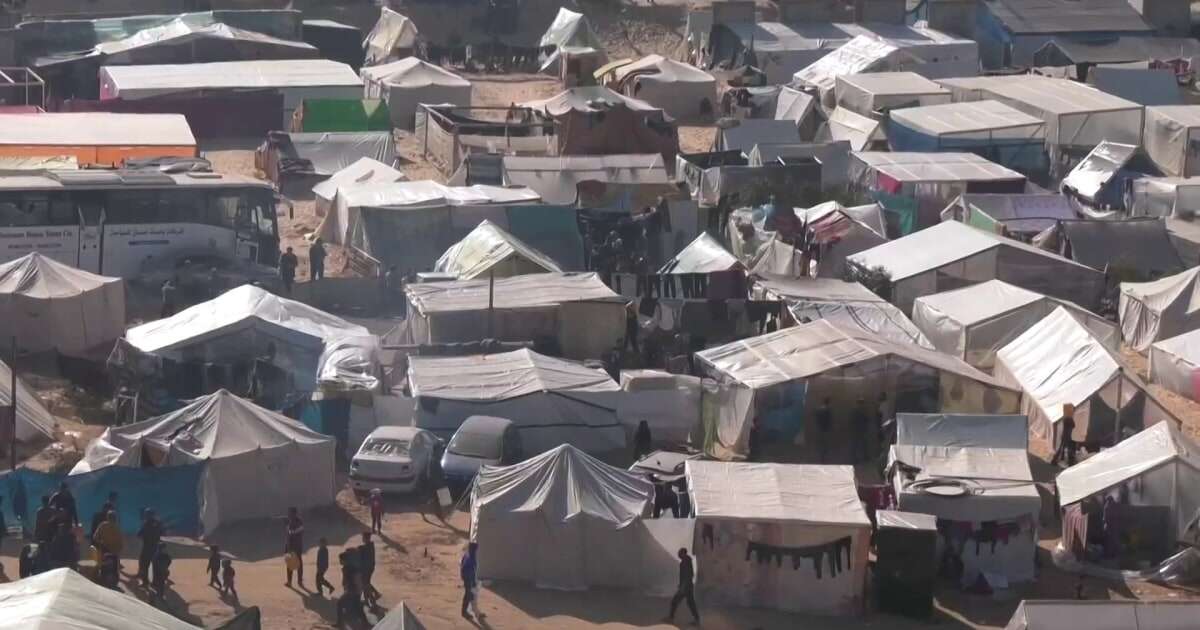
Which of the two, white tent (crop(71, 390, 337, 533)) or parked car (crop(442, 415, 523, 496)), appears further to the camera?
parked car (crop(442, 415, 523, 496))

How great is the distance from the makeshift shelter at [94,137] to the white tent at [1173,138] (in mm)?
17409

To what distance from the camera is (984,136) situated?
35.2 meters

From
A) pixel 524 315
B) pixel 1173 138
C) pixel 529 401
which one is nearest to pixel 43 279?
pixel 524 315

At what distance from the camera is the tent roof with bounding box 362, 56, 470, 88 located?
40.5m

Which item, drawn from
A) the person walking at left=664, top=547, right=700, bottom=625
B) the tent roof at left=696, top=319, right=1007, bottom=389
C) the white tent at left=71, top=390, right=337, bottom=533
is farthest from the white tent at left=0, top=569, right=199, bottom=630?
the tent roof at left=696, top=319, right=1007, bottom=389

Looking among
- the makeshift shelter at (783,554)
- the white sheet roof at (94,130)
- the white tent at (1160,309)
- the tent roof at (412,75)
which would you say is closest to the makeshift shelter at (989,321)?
the white tent at (1160,309)

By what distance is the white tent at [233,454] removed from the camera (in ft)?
60.8

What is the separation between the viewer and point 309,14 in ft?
163

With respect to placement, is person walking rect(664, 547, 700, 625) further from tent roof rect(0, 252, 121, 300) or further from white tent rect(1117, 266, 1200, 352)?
white tent rect(1117, 266, 1200, 352)

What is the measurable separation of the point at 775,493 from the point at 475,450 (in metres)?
3.43

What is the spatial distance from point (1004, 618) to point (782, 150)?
16887 mm

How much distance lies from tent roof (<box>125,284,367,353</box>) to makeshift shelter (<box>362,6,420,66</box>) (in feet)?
74.3

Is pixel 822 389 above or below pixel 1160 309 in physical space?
above

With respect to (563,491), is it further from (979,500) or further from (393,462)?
(979,500)
